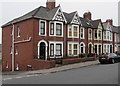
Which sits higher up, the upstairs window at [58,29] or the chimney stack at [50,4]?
the chimney stack at [50,4]

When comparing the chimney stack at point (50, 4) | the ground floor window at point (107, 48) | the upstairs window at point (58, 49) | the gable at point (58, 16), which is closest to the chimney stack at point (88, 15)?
the ground floor window at point (107, 48)

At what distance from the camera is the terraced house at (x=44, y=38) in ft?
75.9

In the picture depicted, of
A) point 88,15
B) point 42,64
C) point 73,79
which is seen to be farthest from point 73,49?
point 73,79

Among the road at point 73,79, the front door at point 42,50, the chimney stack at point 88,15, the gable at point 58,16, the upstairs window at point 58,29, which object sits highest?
the chimney stack at point 88,15

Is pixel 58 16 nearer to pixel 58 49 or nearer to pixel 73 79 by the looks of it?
pixel 58 49

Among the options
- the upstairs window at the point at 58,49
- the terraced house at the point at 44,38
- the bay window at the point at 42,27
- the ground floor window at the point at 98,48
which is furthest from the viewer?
the ground floor window at the point at 98,48

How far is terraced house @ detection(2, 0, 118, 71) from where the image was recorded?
23.1 m

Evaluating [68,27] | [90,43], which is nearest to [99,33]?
[90,43]

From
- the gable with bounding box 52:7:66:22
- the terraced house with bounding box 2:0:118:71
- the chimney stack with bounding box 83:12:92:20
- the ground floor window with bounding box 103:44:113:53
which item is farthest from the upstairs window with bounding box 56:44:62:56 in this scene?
the chimney stack with bounding box 83:12:92:20

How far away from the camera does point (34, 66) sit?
72.5 feet

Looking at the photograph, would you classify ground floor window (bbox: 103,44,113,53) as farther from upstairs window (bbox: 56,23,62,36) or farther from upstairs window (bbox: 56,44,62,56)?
upstairs window (bbox: 56,23,62,36)

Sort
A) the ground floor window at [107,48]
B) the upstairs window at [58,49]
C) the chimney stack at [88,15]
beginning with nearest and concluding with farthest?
the upstairs window at [58,49] < the ground floor window at [107,48] < the chimney stack at [88,15]

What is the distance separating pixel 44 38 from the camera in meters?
23.9

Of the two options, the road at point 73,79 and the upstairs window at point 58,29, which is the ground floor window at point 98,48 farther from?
the road at point 73,79
